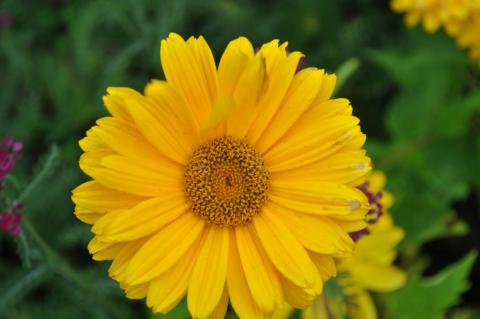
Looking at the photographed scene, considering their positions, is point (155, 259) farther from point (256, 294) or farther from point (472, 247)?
point (472, 247)

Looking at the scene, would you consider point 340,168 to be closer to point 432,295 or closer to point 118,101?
point 118,101

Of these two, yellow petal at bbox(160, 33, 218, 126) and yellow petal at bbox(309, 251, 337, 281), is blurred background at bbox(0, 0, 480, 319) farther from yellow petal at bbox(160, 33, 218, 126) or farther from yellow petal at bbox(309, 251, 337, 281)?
yellow petal at bbox(160, 33, 218, 126)

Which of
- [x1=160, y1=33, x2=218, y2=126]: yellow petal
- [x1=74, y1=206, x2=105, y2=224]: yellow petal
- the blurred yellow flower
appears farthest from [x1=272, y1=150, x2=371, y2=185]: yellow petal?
the blurred yellow flower

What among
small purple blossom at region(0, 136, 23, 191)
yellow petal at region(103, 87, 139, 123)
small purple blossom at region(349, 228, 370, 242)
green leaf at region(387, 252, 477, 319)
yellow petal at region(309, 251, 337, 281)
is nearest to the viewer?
yellow petal at region(103, 87, 139, 123)

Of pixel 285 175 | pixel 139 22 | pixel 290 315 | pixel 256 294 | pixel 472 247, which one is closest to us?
pixel 256 294

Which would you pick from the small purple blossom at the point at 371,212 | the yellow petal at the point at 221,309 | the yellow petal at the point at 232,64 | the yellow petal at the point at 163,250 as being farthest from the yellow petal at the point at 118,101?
the small purple blossom at the point at 371,212

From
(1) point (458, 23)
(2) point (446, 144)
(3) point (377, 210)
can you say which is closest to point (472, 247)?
(2) point (446, 144)

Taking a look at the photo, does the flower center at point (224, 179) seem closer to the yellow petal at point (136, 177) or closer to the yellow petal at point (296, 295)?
the yellow petal at point (136, 177)
